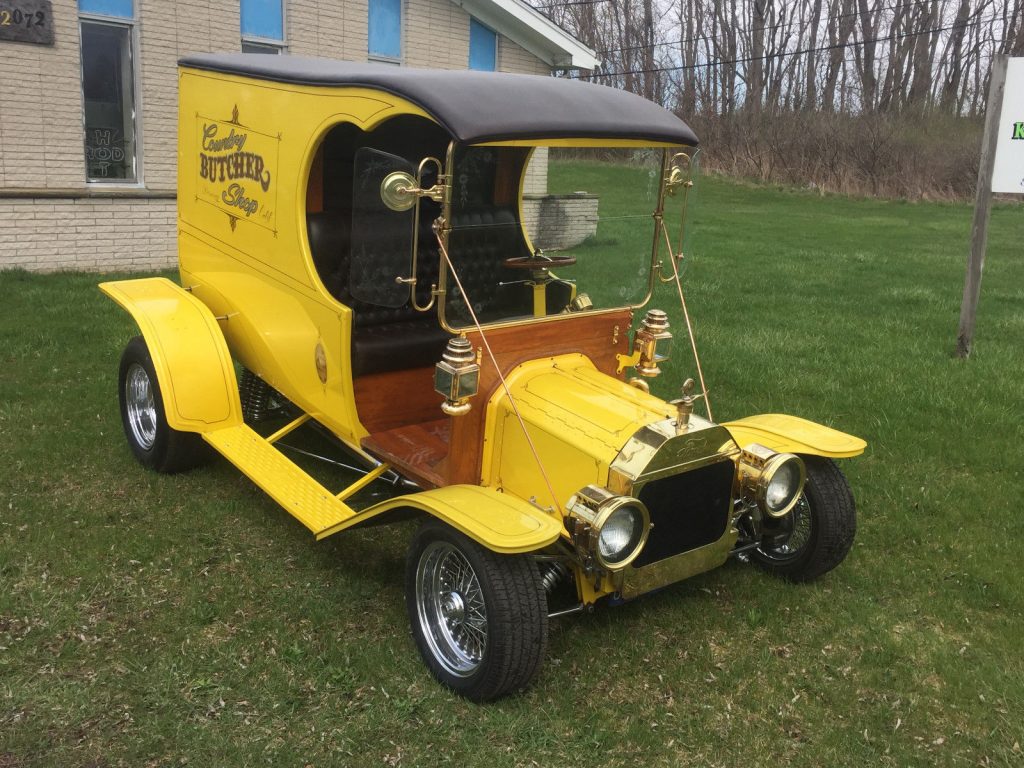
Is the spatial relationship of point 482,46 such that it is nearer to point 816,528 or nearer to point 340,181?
point 340,181

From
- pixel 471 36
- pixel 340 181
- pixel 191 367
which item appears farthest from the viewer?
pixel 471 36

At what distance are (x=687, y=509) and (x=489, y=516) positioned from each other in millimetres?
829

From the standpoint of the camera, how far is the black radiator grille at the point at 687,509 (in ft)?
11.8

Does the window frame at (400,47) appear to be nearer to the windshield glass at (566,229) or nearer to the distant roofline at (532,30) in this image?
the distant roofline at (532,30)

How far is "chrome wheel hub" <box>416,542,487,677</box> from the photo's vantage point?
11.7 ft

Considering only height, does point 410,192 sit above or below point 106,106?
below

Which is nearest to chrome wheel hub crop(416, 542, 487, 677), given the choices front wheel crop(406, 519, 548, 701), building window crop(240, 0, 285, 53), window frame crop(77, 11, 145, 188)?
front wheel crop(406, 519, 548, 701)

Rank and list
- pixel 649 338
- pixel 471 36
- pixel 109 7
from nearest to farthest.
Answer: pixel 649 338 < pixel 109 7 < pixel 471 36

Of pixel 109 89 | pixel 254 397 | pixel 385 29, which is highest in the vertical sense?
pixel 385 29

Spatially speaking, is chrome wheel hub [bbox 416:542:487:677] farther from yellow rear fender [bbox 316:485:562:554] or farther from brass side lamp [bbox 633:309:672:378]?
brass side lamp [bbox 633:309:672:378]

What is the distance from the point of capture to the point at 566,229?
175 inches

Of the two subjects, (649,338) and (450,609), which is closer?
(450,609)

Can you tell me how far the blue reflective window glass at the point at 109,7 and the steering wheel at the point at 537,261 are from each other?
8.48 meters

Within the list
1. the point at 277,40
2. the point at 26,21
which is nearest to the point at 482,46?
the point at 277,40
